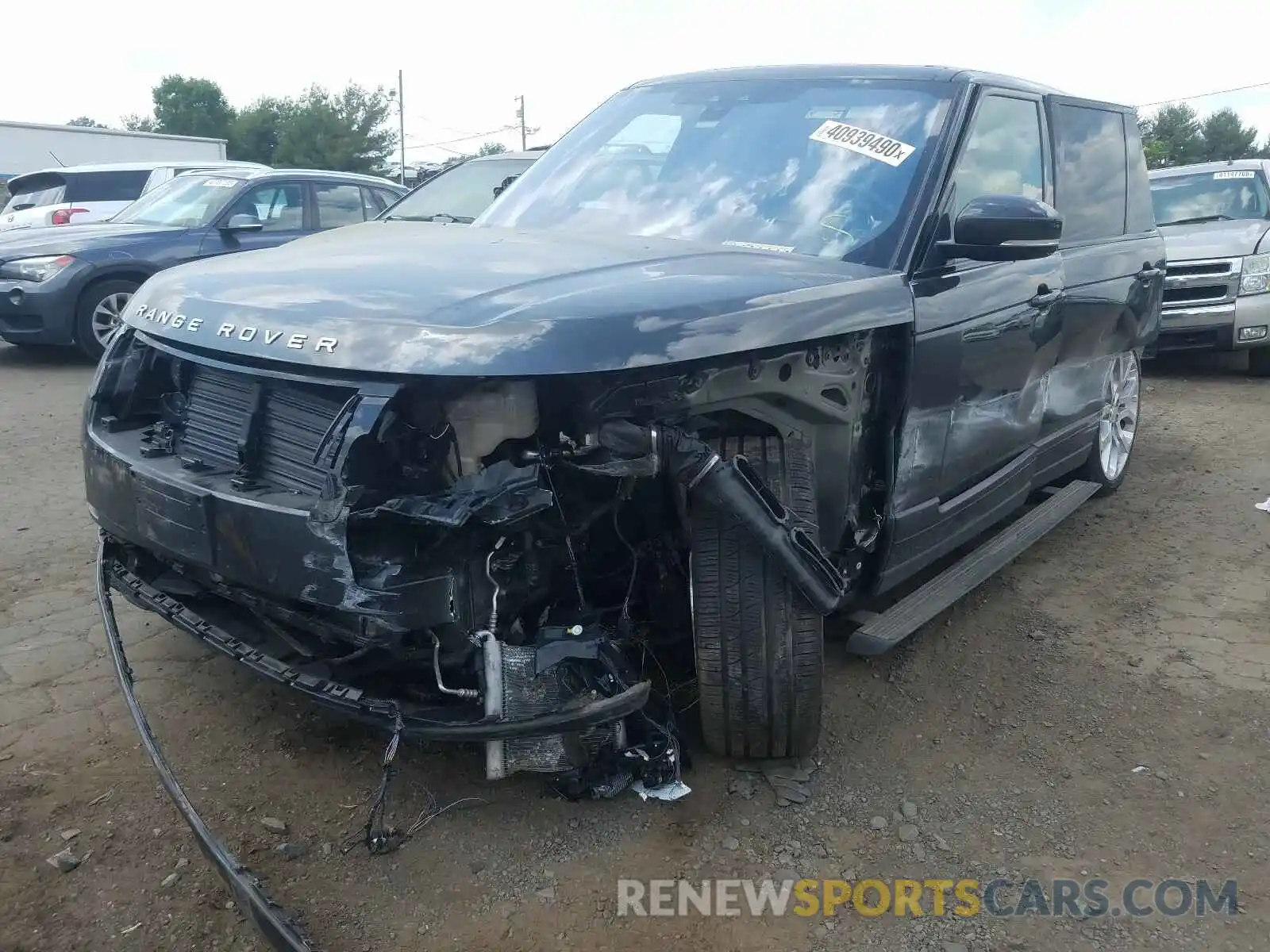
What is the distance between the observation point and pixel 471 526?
2.29 m

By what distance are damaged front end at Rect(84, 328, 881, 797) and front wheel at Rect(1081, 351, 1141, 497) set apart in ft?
8.90

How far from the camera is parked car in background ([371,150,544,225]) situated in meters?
7.07

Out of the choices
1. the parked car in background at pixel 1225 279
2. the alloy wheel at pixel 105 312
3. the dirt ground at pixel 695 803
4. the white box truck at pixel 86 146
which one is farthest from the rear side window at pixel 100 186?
the parked car in background at pixel 1225 279

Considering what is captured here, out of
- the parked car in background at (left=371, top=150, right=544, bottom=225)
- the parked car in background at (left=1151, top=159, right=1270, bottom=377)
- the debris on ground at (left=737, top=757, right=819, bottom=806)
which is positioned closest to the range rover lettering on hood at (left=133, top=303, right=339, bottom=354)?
the debris on ground at (left=737, top=757, right=819, bottom=806)

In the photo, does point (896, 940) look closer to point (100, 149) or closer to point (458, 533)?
point (458, 533)

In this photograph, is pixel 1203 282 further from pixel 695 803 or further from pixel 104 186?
pixel 104 186

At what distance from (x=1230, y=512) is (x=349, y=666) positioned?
4782 millimetres

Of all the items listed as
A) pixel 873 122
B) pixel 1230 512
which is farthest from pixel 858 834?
pixel 1230 512

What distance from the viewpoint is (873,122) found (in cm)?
341

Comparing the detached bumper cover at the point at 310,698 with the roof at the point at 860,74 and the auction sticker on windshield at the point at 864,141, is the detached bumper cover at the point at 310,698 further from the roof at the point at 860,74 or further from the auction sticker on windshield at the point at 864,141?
the roof at the point at 860,74

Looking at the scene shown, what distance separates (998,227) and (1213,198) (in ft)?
27.2

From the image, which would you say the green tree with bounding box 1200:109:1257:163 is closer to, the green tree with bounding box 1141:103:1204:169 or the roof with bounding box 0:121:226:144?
the green tree with bounding box 1141:103:1204:169

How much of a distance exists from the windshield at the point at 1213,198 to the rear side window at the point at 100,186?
11460 mm

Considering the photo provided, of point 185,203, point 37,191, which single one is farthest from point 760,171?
point 37,191
